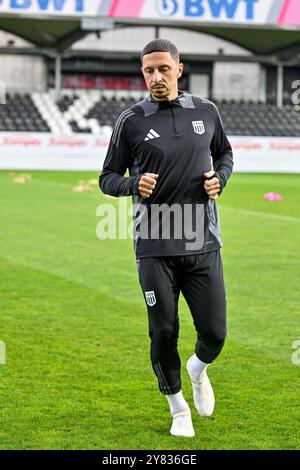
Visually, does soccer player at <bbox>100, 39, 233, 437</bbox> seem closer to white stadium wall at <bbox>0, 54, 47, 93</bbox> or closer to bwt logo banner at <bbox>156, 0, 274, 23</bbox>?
bwt logo banner at <bbox>156, 0, 274, 23</bbox>

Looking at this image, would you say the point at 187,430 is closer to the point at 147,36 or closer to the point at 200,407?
the point at 200,407

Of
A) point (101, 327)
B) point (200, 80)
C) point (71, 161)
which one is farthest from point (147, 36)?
point (101, 327)

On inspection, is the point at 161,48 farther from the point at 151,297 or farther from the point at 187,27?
the point at 187,27

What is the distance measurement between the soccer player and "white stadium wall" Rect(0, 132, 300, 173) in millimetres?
27075

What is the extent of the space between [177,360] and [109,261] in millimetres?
7566

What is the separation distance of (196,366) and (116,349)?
2.24 m

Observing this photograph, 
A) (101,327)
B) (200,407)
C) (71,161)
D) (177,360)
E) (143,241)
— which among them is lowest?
Answer: (71,161)

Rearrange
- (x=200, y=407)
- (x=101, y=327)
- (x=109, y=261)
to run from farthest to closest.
Result: (x=109, y=261)
(x=101, y=327)
(x=200, y=407)

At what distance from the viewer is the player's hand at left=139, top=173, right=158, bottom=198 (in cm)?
537

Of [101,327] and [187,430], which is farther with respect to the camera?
[101,327]

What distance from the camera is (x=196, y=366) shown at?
238 inches

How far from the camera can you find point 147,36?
4566cm

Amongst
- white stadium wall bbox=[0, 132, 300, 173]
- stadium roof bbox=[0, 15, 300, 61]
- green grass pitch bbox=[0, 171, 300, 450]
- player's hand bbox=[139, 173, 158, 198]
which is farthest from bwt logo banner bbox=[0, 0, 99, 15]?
player's hand bbox=[139, 173, 158, 198]

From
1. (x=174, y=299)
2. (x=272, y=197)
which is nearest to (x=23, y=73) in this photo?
(x=272, y=197)
